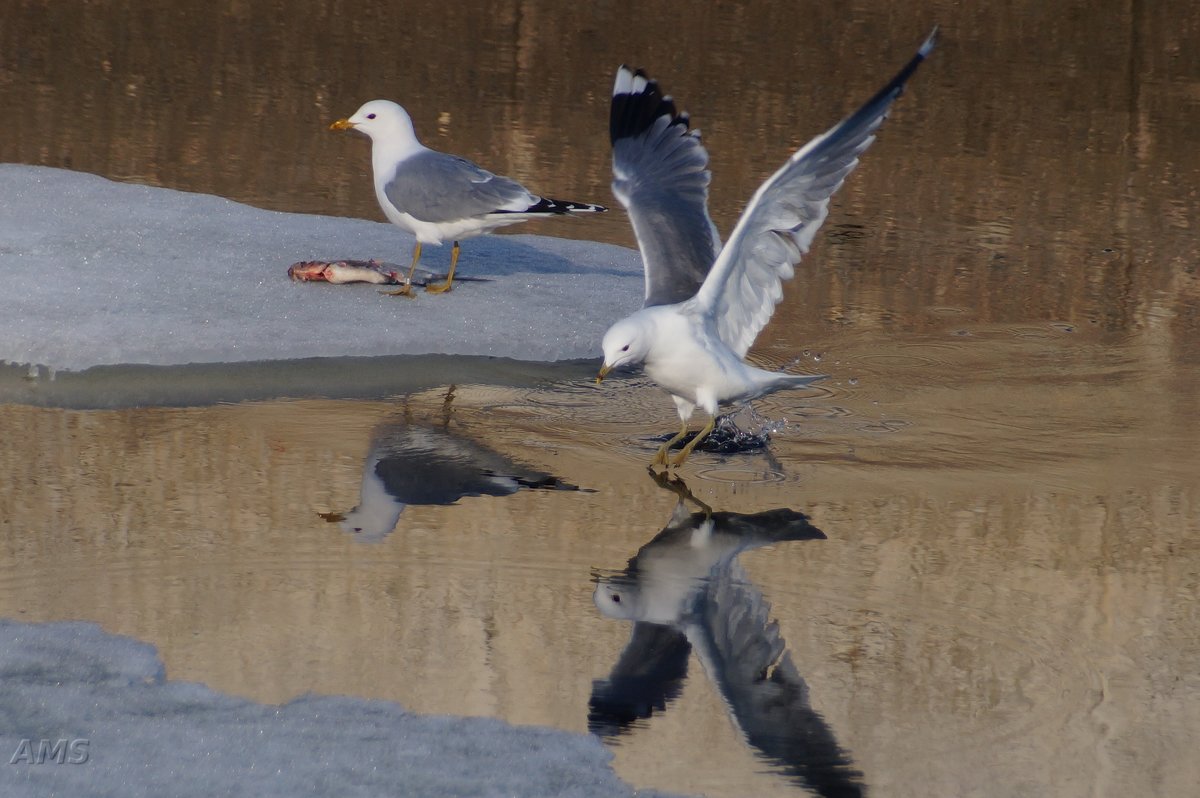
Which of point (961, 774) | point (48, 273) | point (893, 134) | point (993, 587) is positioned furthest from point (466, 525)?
point (893, 134)

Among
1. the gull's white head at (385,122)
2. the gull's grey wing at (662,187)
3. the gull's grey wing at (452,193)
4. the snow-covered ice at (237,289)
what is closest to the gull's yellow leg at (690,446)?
the gull's grey wing at (662,187)

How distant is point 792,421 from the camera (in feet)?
19.1

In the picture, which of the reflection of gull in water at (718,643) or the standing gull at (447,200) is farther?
the standing gull at (447,200)

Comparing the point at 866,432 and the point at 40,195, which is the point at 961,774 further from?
the point at 40,195

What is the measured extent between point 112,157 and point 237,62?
3.57 metres

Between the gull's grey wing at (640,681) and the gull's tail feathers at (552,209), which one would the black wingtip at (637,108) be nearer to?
the gull's tail feathers at (552,209)

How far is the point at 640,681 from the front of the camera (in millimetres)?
3805

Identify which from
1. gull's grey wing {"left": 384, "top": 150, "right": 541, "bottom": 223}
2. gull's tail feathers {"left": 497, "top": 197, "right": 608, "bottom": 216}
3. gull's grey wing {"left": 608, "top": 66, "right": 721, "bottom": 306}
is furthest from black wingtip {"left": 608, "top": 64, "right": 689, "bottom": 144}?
gull's grey wing {"left": 384, "top": 150, "right": 541, "bottom": 223}

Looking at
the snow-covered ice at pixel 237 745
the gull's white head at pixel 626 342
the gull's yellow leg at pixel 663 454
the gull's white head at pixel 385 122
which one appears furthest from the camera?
the gull's white head at pixel 385 122

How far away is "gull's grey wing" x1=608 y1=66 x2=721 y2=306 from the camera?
18.6 ft

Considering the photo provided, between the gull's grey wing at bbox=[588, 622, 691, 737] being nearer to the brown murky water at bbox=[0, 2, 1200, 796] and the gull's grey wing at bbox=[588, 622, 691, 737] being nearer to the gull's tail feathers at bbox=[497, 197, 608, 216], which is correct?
the brown murky water at bbox=[0, 2, 1200, 796]

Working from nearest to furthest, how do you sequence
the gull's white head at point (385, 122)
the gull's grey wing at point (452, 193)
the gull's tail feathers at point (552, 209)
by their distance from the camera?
the gull's tail feathers at point (552, 209) → the gull's grey wing at point (452, 193) → the gull's white head at point (385, 122)

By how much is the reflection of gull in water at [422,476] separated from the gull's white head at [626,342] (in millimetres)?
410

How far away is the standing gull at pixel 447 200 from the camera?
6.91m
